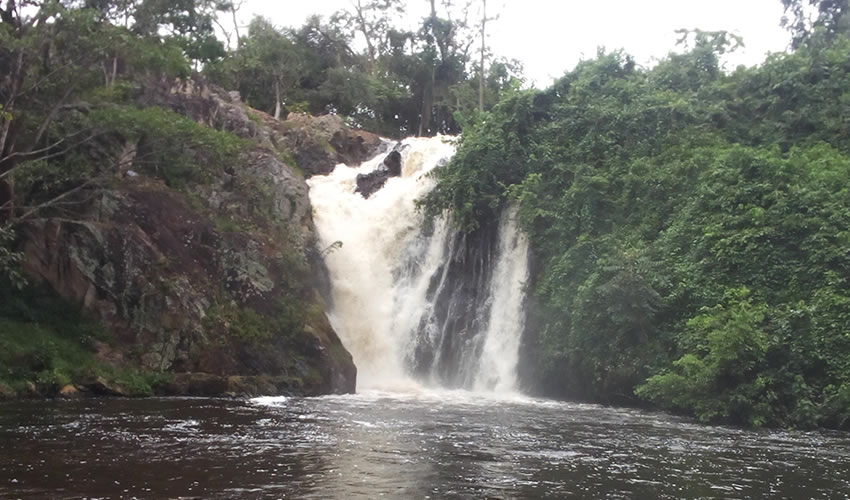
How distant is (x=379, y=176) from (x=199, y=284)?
13499 millimetres

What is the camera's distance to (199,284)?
21.6 m

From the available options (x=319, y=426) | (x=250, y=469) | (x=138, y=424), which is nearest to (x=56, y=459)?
(x=250, y=469)

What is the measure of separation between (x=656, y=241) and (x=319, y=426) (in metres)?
12.1

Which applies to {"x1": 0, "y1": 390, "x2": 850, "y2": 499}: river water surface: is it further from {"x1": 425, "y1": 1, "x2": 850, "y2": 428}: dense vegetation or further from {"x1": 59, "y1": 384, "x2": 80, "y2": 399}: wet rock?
{"x1": 425, "y1": 1, "x2": 850, "y2": 428}: dense vegetation

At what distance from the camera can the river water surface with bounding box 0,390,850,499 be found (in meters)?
8.43

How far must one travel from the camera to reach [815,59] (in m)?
25.5

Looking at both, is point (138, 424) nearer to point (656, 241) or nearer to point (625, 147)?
point (656, 241)

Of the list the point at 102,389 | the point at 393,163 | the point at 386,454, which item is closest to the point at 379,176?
the point at 393,163

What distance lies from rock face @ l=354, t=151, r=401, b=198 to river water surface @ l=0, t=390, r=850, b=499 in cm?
1718

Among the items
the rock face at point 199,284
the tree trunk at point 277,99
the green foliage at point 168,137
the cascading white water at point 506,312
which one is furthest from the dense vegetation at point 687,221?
the tree trunk at point 277,99

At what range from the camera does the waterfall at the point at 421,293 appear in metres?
24.2

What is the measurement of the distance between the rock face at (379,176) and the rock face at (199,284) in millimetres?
7611

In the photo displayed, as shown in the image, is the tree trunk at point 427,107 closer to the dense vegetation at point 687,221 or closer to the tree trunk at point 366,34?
the tree trunk at point 366,34

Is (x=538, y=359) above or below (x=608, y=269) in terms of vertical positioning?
below
